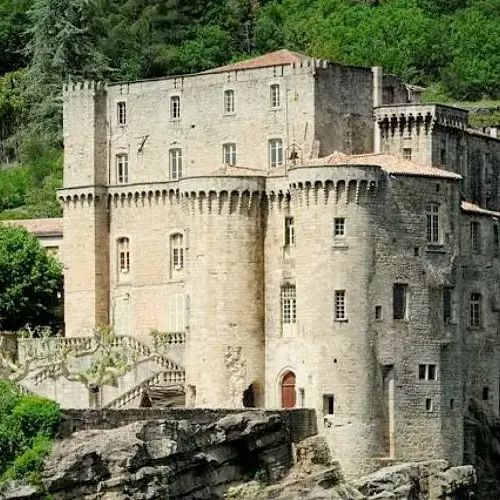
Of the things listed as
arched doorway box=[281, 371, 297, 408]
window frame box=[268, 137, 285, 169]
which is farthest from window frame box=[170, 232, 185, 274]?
arched doorway box=[281, 371, 297, 408]

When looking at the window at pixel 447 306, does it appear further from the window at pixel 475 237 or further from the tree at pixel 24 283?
the tree at pixel 24 283

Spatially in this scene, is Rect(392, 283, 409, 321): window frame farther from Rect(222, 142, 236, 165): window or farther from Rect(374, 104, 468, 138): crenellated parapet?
Rect(222, 142, 236, 165): window

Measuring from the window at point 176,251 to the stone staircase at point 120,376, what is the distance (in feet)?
9.90

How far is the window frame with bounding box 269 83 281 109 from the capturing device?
10019 cm

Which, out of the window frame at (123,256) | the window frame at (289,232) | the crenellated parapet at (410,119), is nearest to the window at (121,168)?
the window frame at (123,256)

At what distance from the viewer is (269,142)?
100 meters

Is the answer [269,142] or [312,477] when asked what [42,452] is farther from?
[269,142]

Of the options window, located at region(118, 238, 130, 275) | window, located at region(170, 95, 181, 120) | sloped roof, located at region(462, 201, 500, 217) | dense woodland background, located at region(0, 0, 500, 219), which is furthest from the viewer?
dense woodland background, located at region(0, 0, 500, 219)

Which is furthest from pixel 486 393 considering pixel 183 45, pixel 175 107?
pixel 183 45

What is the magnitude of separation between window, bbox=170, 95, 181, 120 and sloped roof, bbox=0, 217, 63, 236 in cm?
1110

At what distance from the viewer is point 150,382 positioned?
97.0 m

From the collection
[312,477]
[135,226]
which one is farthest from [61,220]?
[312,477]

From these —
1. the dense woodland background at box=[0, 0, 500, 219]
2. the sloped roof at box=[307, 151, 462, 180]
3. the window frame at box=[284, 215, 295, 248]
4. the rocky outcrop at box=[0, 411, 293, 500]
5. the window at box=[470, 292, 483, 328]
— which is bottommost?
the rocky outcrop at box=[0, 411, 293, 500]

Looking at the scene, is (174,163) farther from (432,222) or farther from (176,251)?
(432,222)
